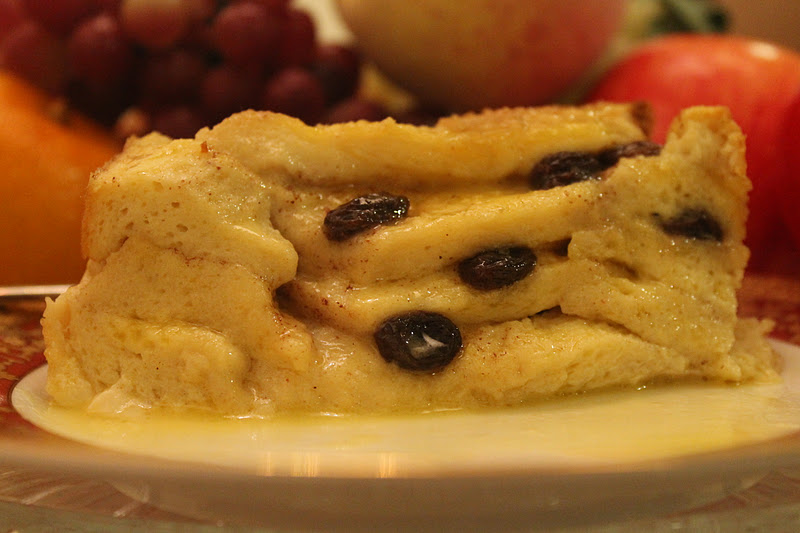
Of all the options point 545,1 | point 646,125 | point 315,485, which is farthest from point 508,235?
point 545,1

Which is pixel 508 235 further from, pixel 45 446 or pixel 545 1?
pixel 545 1

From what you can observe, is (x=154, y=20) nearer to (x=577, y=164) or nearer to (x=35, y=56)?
(x=35, y=56)

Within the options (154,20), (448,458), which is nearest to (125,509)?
(448,458)

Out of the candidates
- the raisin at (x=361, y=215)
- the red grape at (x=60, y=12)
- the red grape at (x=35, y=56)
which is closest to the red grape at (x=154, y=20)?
the red grape at (x=60, y=12)

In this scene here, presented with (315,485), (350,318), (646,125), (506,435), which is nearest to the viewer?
(315,485)

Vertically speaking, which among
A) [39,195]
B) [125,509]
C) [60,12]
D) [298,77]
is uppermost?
[60,12]

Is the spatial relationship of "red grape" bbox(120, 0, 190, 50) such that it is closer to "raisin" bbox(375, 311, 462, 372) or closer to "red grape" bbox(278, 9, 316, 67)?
"red grape" bbox(278, 9, 316, 67)
